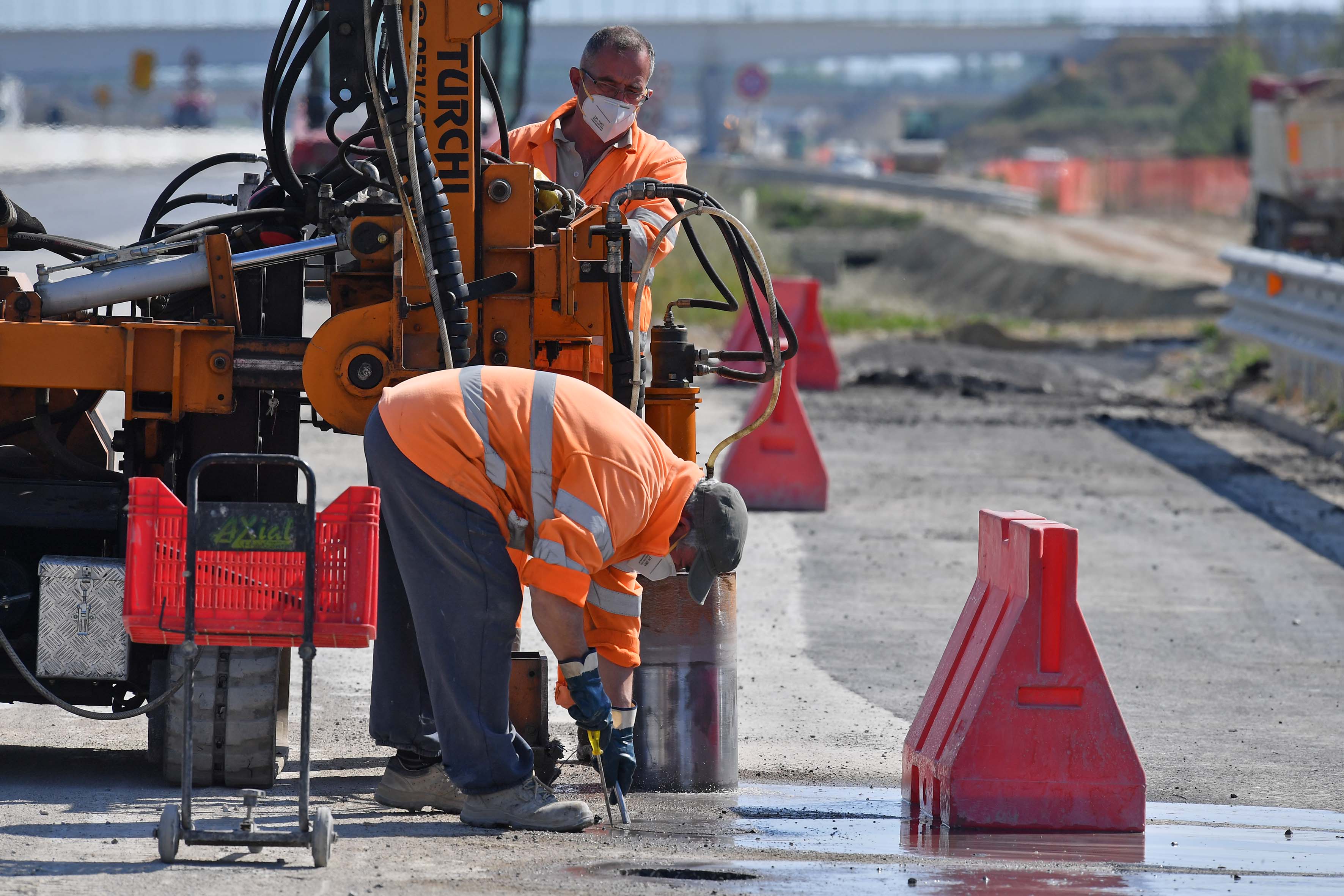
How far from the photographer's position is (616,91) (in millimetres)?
6293

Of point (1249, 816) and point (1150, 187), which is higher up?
point (1150, 187)

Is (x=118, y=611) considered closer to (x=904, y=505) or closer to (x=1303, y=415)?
(x=904, y=505)

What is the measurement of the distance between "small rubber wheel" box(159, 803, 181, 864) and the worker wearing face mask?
107 inches

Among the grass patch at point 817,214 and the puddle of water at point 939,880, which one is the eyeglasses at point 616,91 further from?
the grass patch at point 817,214

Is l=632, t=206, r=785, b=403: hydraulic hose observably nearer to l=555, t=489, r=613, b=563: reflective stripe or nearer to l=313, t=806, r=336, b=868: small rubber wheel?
l=555, t=489, r=613, b=563: reflective stripe

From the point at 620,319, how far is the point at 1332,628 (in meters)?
4.24

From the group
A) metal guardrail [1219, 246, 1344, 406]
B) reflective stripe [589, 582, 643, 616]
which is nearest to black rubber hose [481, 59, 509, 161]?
reflective stripe [589, 582, 643, 616]

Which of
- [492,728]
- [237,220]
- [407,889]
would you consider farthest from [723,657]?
[237,220]

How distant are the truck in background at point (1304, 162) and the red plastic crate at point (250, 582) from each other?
2052 centimetres

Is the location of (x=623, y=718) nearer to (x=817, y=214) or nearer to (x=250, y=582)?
(x=250, y=582)

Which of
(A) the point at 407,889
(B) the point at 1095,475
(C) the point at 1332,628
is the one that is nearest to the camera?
(A) the point at 407,889

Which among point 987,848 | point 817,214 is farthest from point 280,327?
point 817,214

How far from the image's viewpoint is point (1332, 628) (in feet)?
26.2

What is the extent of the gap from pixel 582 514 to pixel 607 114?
86.9 inches
